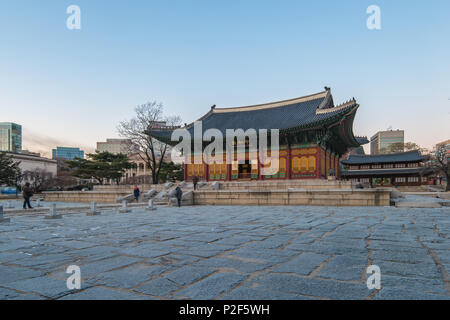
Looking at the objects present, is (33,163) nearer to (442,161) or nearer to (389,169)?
(389,169)

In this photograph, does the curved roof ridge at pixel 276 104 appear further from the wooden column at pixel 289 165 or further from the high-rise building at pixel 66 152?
the high-rise building at pixel 66 152

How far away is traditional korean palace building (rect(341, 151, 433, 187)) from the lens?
→ 38.2 meters

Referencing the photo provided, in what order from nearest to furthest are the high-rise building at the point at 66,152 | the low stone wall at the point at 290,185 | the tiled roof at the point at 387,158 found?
the low stone wall at the point at 290,185 < the tiled roof at the point at 387,158 < the high-rise building at the point at 66,152

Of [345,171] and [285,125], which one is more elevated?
[285,125]

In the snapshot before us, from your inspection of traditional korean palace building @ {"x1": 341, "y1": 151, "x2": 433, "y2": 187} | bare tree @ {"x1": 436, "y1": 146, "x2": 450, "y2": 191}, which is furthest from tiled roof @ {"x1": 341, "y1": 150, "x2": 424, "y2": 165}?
bare tree @ {"x1": 436, "y1": 146, "x2": 450, "y2": 191}

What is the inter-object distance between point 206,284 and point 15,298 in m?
1.55

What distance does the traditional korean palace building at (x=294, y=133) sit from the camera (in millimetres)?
21062

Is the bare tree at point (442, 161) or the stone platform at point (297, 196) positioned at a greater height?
the bare tree at point (442, 161)

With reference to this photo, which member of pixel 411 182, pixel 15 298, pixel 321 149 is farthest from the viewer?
pixel 411 182

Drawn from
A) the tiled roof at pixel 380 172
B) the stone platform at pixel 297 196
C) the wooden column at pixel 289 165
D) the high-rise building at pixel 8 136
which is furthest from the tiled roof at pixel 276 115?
the high-rise building at pixel 8 136

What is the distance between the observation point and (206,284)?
2492 millimetres
